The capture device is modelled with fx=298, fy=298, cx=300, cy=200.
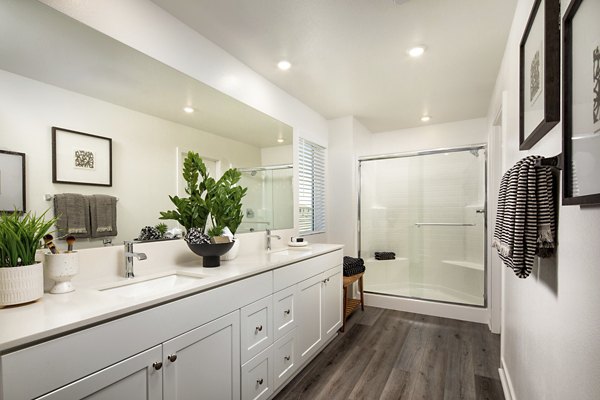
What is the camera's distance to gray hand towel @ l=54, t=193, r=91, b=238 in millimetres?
1324

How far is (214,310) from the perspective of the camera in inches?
55.8

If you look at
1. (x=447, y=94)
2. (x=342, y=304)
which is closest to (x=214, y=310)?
(x=342, y=304)

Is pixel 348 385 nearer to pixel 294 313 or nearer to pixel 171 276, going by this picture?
pixel 294 313

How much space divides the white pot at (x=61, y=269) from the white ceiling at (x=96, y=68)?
0.76m

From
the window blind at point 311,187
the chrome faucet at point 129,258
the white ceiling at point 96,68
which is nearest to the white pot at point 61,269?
the chrome faucet at point 129,258

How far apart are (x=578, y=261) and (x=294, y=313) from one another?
1625 millimetres

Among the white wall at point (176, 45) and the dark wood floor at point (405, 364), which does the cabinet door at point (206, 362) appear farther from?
the white wall at point (176, 45)

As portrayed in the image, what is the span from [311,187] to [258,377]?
2.09m

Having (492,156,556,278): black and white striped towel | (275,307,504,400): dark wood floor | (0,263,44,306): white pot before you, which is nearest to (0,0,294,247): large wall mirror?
(0,263,44,306): white pot

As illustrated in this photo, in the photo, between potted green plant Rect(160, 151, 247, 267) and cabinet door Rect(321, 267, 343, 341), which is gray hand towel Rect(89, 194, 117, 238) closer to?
potted green plant Rect(160, 151, 247, 267)

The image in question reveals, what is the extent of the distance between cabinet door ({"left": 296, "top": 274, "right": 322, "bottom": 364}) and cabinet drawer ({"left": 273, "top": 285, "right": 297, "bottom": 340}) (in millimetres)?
80

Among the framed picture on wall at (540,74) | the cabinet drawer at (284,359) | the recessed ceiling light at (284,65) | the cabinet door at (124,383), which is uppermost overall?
the recessed ceiling light at (284,65)

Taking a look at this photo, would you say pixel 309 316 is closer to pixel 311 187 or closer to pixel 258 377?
pixel 258 377

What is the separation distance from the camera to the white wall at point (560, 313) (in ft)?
Answer: 2.42
